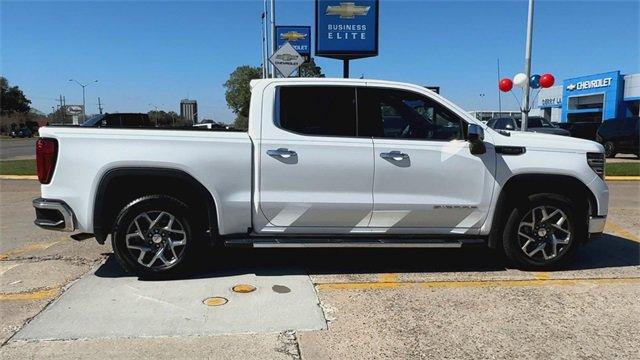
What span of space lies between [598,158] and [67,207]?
5162 millimetres

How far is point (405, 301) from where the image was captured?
15.1 feet

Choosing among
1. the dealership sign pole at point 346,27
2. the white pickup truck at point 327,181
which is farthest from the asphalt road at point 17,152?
the white pickup truck at point 327,181

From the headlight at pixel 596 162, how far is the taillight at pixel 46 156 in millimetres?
5102

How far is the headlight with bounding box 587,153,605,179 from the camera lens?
5.32 m

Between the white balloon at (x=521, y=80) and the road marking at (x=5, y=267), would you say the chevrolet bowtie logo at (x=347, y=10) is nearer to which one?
the white balloon at (x=521, y=80)

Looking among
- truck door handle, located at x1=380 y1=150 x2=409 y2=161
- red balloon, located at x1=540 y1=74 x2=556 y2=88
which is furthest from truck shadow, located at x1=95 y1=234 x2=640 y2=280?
red balloon, located at x1=540 y1=74 x2=556 y2=88

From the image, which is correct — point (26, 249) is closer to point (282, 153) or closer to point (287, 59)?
point (282, 153)

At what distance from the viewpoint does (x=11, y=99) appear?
87812 mm

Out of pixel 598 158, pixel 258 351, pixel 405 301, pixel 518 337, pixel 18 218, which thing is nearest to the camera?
pixel 258 351

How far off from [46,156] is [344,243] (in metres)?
2.84

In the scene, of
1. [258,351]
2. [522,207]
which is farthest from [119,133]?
[522,207]

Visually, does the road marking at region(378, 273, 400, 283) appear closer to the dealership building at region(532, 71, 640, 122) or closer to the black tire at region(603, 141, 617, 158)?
the black tire at region(603, 141, 617, 158)

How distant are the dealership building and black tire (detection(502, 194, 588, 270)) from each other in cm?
3545

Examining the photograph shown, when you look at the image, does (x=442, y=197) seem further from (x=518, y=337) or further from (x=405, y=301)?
(x=518, y=337)
